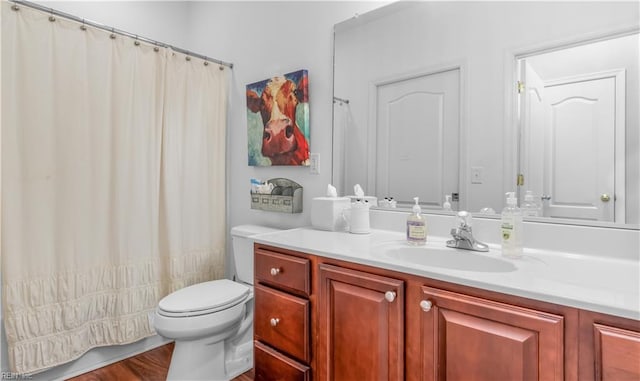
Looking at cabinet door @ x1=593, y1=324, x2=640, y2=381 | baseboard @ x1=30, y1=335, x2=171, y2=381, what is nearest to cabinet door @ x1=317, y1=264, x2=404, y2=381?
cabinet door @ x1=593, y1=324, x2=640, y2=381

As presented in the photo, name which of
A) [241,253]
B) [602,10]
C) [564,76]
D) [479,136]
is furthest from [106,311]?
[602,10]

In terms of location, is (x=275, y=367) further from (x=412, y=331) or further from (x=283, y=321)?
(x=412, y=331)

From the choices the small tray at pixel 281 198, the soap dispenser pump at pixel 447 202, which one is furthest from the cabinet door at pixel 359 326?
the small tray at pixel 281 198

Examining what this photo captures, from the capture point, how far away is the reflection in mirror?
109 cm

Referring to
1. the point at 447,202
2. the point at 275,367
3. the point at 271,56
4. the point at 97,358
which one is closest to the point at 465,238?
the point at 447,202

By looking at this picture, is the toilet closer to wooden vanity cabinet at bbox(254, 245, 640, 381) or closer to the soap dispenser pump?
wooden vanity cabinet at bbox(254, 245, 640, 381)

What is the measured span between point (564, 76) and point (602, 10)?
0.23 m

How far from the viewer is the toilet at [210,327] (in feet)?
5.23

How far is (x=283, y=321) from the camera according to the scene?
1.34 m

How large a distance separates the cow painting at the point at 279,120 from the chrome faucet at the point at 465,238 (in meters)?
0.95

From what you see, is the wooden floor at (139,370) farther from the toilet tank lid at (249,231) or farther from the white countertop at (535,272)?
the white countertop at (535,272)

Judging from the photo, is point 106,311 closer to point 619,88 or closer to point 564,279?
point 564,279

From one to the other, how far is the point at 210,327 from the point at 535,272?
1401mm

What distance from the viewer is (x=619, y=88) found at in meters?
1.09
